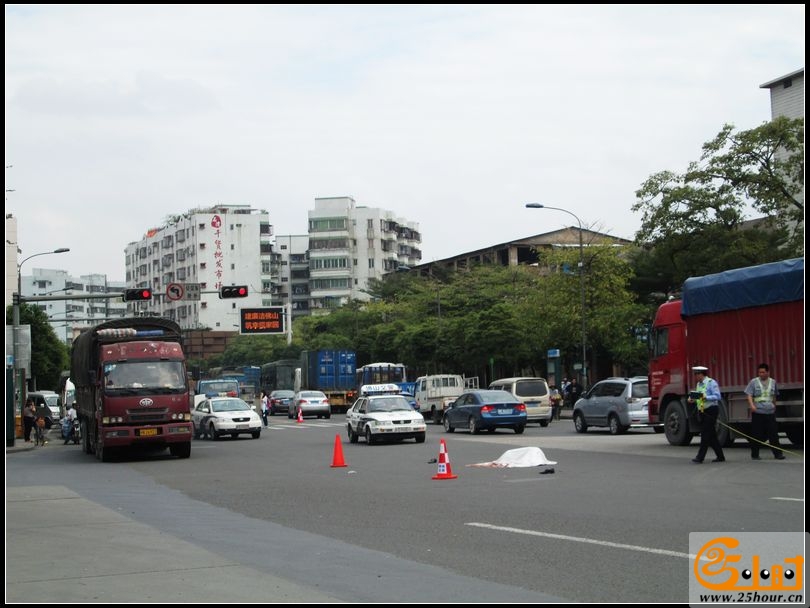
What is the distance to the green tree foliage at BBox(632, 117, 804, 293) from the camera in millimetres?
44594

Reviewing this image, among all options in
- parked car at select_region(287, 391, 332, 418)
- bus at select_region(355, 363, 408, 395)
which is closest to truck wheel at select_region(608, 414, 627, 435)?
parked car at select_region(287, 391, 332, 418)

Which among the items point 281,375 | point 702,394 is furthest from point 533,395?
point 281,375

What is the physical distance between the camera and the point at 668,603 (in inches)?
322

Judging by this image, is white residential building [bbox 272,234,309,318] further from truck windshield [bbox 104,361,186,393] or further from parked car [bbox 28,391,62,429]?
truck windshield [bbox 104,361,186,393]

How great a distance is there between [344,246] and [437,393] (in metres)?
99.5

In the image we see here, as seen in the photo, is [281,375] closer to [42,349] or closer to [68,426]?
[42,349]

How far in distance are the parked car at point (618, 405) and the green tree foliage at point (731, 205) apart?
13326mm

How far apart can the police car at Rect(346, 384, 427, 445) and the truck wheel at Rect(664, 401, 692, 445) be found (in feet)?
27.0

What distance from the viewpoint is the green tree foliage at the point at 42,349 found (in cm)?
8800

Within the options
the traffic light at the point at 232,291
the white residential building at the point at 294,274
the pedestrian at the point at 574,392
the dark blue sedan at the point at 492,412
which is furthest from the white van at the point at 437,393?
the white residential building at the point at 294,274

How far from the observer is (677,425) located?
2642 cm

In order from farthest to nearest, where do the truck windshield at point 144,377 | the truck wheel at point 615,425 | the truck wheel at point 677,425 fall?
1. the truck wheel at point 615,425
2. the truck windshield at point 144,377
3. the truck wheel at point 677,425

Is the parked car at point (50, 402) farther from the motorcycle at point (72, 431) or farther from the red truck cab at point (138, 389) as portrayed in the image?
the red truck cab at point (138, 389)

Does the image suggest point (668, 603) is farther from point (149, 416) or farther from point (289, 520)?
point (149, 416)
